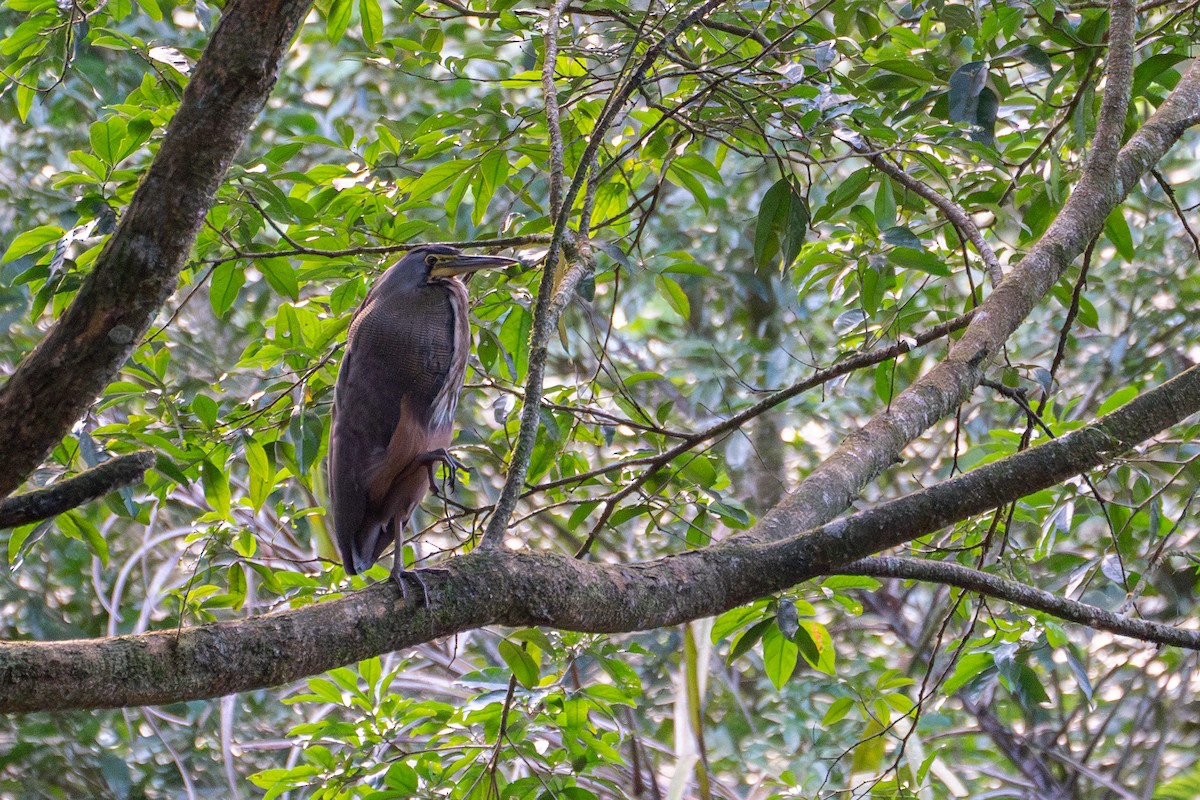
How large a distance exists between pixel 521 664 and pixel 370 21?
1.77 m

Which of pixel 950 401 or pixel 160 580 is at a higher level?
pixel 160 580

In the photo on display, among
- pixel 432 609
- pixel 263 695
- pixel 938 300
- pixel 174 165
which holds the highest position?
pixel 938 300

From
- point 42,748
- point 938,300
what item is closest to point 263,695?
point 42,748

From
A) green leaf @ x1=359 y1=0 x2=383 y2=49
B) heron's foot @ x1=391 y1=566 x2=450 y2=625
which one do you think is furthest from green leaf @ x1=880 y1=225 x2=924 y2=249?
green leaf @ x1=359 y1=0 x2=383 y2=49

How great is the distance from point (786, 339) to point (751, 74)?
3.71m

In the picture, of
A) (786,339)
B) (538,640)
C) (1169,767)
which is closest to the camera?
(538,640)

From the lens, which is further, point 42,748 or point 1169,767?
point 1169,767

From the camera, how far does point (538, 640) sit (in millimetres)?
2234

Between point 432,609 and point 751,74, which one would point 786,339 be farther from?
point 432,609

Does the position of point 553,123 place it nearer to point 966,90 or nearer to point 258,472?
point 966,90

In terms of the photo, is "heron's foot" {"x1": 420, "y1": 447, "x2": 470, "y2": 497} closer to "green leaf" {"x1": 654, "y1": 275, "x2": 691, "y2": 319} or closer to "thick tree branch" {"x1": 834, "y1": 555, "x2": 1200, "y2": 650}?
"green leaf" {"x1": 654, "y1": 275, "x2": 691, "y2": 319}

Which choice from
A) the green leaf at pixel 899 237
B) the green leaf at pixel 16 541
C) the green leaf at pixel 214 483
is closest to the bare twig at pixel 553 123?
the green leaf at pixel 899 237

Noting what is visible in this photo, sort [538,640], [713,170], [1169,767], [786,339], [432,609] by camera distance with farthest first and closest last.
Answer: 1. [786,339]
2. [1169,767]
3. [713,170]
4. [538,640]
5. [432,609]

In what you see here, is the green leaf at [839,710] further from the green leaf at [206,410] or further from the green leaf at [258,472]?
the green leaf at [206,410]
